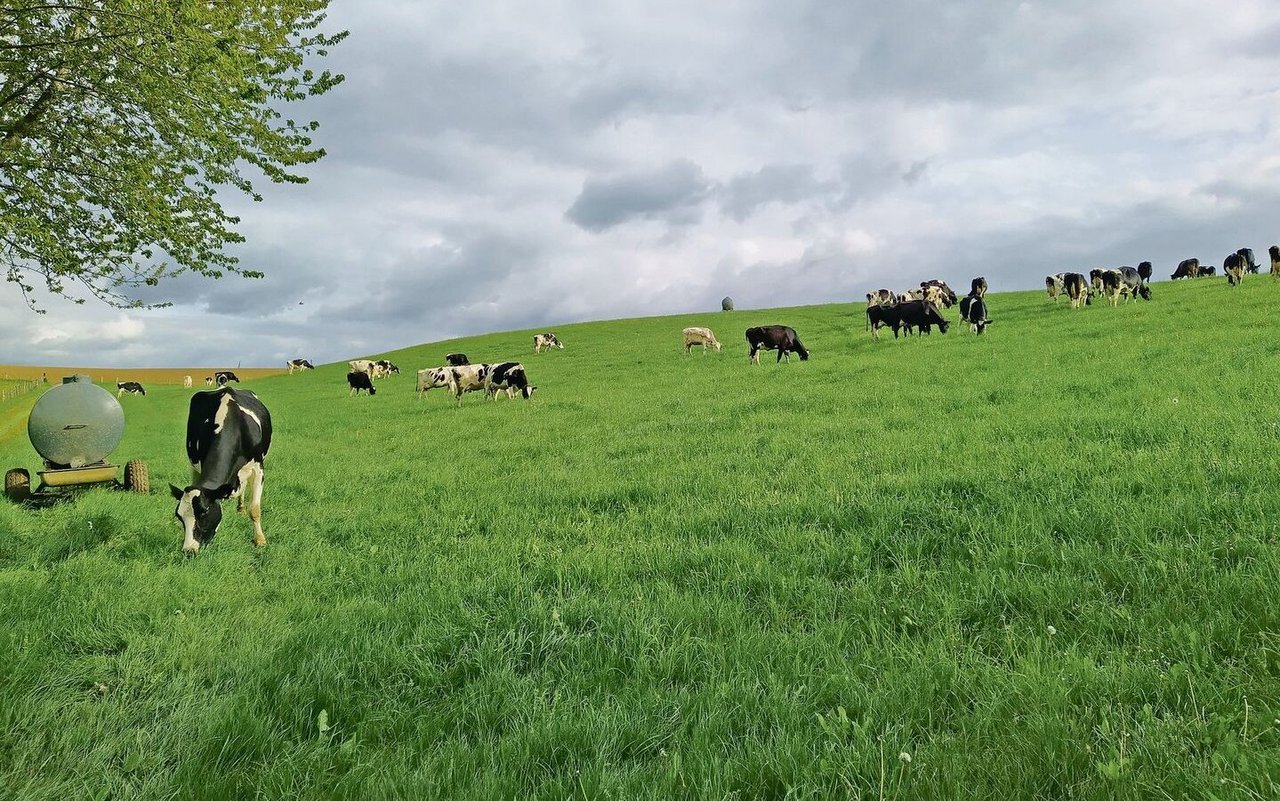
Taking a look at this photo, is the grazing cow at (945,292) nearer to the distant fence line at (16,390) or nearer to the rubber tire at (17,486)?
the rubber tire at (17,486)

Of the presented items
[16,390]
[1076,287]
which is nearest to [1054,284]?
[1076,287]

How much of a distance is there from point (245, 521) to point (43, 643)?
4742 mm

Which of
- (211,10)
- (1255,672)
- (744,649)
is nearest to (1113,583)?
(1255,672)

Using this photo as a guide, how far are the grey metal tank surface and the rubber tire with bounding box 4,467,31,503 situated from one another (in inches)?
21.5

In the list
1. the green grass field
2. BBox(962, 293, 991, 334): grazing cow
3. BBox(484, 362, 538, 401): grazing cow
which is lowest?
the green grass field

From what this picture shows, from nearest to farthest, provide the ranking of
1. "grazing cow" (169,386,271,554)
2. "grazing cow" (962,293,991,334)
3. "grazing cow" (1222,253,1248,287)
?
"grazing cow" (169,386,271,554), "grazing cow" (962,293,991,334), "grazing cow" (1222,253,1248,287)

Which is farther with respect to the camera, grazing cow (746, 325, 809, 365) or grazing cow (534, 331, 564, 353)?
grazing cow (534, 331, 564, 353)

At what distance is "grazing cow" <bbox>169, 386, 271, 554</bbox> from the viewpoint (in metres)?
7.31

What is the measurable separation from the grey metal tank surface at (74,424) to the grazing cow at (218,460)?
466 cm

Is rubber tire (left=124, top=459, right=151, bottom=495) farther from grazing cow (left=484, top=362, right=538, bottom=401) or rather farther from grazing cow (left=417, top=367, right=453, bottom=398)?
grazing cow (left=417, top=367, right=453, bottom=398)

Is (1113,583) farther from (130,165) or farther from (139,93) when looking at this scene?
(130,165)

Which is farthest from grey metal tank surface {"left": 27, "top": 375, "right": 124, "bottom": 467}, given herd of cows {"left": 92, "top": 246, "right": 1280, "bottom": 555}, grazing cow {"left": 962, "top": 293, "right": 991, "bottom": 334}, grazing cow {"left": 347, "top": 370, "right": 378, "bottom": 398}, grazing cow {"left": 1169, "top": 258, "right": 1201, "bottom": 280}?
grazing cow {"left": 1169, "top": 258, "right": 1201, "bottom": 280}

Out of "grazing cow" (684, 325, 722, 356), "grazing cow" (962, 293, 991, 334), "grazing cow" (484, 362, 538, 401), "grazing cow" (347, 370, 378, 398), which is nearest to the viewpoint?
"grazing cow" (484, 362, 538, 401)

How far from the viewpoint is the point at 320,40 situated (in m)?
12.4
